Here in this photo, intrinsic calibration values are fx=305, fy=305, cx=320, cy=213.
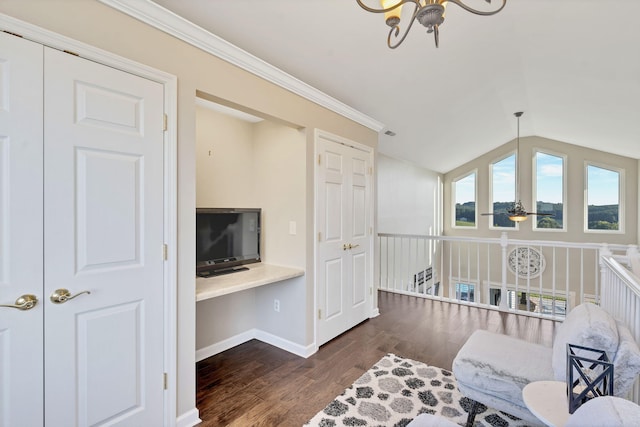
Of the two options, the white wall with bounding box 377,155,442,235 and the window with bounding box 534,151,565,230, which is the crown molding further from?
the window with bounding box 534,151,565,230

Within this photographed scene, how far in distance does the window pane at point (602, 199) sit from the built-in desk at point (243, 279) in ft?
26.6

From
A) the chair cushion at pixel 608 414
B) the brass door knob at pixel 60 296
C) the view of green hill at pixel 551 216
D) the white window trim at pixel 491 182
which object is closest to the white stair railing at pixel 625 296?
the chair cushion at pixel 608 414

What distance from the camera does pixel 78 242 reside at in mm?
1490

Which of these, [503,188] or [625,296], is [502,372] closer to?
[625,296]

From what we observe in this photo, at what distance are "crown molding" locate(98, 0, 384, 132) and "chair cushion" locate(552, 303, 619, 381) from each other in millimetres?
2538

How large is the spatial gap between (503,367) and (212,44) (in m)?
2.69

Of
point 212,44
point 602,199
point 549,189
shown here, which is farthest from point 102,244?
point 602,199

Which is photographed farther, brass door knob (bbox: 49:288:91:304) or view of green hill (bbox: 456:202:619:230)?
view of green hill (bbox: 456:202:619:230)

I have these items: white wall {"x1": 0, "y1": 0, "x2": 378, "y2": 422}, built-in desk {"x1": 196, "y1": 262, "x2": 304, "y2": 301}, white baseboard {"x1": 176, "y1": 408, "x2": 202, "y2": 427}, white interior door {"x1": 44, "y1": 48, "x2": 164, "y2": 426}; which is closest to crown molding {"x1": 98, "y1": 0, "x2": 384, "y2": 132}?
white wall {"x1": 0, "y1": 0, "x2": 378, "y2": 422}

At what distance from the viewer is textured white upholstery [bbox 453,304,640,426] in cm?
142

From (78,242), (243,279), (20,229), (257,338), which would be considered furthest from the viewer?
(257,338)

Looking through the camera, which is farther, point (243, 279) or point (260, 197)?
point (260, 197)

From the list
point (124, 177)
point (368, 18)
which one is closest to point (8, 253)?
point (124, 177)

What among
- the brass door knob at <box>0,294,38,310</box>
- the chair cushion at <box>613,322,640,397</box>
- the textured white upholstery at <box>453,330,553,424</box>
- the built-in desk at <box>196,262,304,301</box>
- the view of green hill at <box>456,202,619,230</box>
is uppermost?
the view of green hill at <box>456,202,619,230</box>
